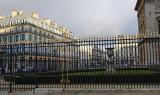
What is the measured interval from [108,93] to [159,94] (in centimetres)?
261

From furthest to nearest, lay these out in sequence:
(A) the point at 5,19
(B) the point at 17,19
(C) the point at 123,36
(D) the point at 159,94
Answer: (A) the point at 5,19 < (B) the point at 17,19 < (C) the point at 123,36 < (D) the point at 159,94

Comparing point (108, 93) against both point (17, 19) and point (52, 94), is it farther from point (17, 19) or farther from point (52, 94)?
point (17, 19)

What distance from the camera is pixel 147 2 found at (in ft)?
92.3

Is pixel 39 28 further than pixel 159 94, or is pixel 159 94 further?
pixel 39 28

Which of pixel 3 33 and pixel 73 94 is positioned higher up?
pixel 3 33

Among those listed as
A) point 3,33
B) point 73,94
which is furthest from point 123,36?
point 3,33

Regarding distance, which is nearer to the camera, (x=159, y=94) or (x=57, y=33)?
(x=159, y=94)

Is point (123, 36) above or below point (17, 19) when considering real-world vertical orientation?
below

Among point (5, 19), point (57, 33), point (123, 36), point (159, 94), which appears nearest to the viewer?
point (159, 94)

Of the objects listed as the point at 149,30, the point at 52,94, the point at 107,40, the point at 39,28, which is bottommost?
the point at 52,94

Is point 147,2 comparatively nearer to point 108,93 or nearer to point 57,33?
point 108,93

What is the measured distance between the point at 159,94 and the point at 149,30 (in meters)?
21.0

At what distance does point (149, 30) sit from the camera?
1102 inches

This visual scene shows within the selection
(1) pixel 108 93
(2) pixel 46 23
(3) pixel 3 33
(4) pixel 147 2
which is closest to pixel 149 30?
(4) pixel 147 2
